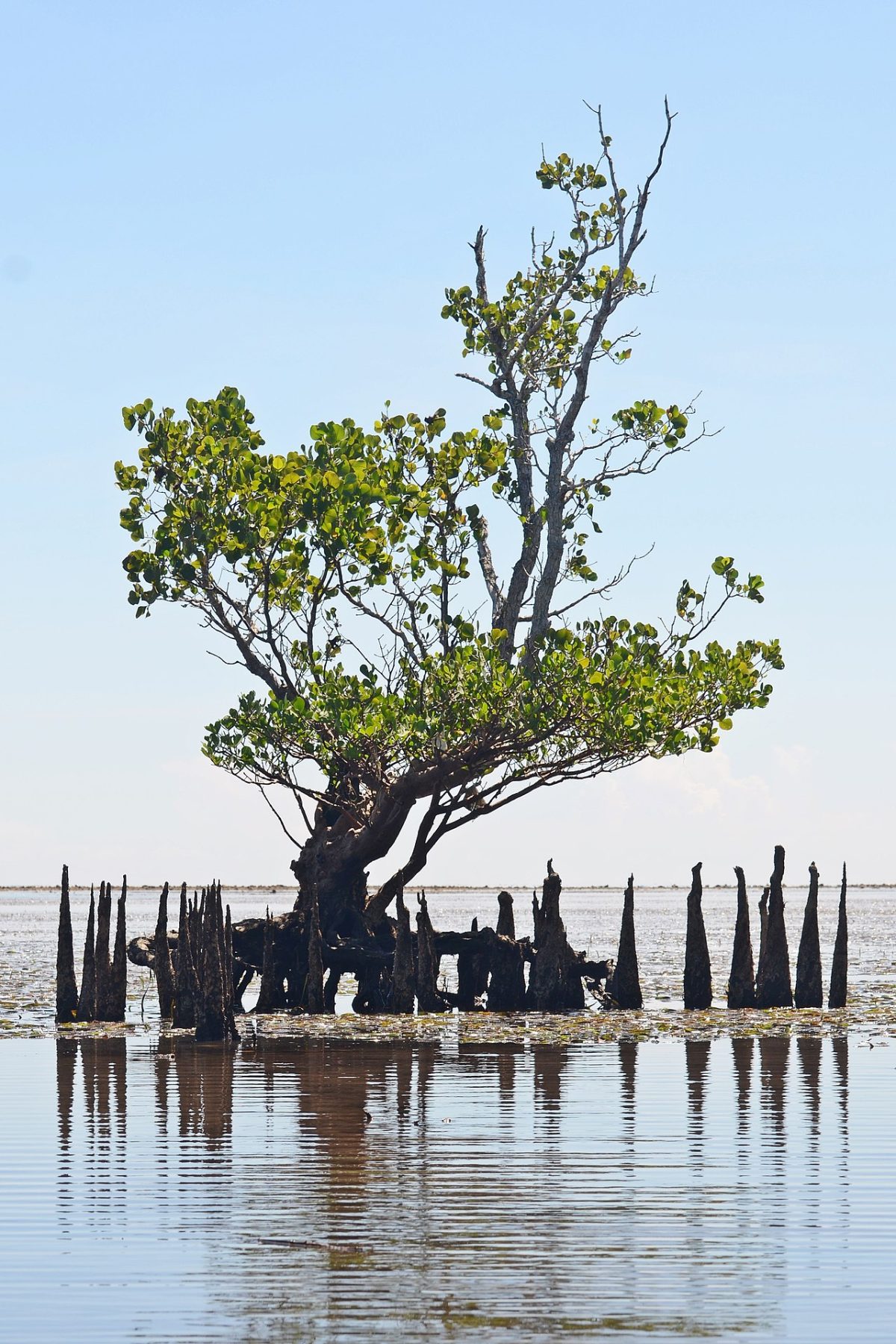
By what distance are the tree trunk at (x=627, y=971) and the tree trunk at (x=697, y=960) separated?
91cm

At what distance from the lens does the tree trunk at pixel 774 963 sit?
32375mm

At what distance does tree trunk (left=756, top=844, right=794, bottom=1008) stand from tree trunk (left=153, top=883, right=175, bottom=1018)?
1063 centimetres

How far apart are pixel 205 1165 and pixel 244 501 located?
57.7 feet

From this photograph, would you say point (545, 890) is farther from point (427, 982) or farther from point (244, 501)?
point (244, 501)

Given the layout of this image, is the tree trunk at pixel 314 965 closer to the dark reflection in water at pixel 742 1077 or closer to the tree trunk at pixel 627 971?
the tree trunk at pixel 627 971

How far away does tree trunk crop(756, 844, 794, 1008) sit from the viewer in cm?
3238

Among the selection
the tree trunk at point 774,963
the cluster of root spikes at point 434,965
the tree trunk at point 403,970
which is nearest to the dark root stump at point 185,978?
the cluster of root spikes at point 434,965

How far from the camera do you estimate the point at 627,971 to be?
32.0 meters

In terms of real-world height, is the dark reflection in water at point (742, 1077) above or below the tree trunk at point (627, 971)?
below

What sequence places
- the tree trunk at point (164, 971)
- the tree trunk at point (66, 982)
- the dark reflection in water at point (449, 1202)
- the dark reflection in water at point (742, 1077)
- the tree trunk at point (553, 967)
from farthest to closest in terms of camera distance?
the tree trunk at point (553, 967), the tree trunk at point (164, 971), the tree trunk at point (66, 982), the dark reflection in water at point (742, 1077), the dark reflection in water at point (449, 1202)

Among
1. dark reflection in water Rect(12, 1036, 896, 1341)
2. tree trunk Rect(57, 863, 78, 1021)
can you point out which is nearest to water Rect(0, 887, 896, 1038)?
tree trunk Rect(57, 863, 78, 1021)

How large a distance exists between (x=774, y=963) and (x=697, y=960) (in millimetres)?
1568

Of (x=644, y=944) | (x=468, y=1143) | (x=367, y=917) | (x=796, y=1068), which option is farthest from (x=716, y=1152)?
(x=644, y=944)

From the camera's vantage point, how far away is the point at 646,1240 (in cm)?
1342
